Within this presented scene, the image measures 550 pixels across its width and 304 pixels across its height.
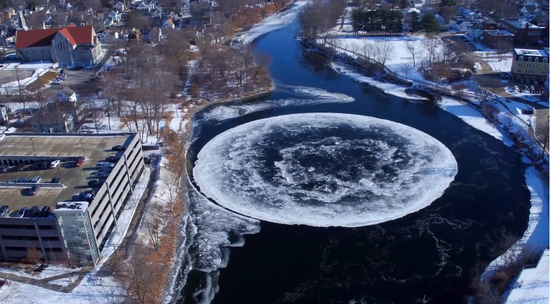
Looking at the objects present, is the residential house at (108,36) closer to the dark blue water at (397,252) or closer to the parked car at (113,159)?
the parked car at (113,159)

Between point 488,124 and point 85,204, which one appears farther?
point 488,124

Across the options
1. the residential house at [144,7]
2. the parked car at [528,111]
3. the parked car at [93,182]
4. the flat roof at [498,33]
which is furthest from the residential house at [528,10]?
the parked car at [93,182]

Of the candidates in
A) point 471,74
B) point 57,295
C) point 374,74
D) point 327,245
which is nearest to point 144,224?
point 57,295

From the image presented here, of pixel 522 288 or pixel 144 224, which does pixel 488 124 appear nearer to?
pixel 522 288

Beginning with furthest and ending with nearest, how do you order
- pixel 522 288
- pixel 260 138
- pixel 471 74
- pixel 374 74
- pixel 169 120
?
pixel 374 74, pixel 471 74, pixel 169 120, pixel 260 138, pixel 522 288

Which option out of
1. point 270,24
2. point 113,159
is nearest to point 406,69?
point 270,24

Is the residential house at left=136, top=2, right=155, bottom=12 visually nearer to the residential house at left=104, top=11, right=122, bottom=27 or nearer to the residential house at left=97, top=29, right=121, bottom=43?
the residential house at left=104, top=11, right=122, bottom=27
